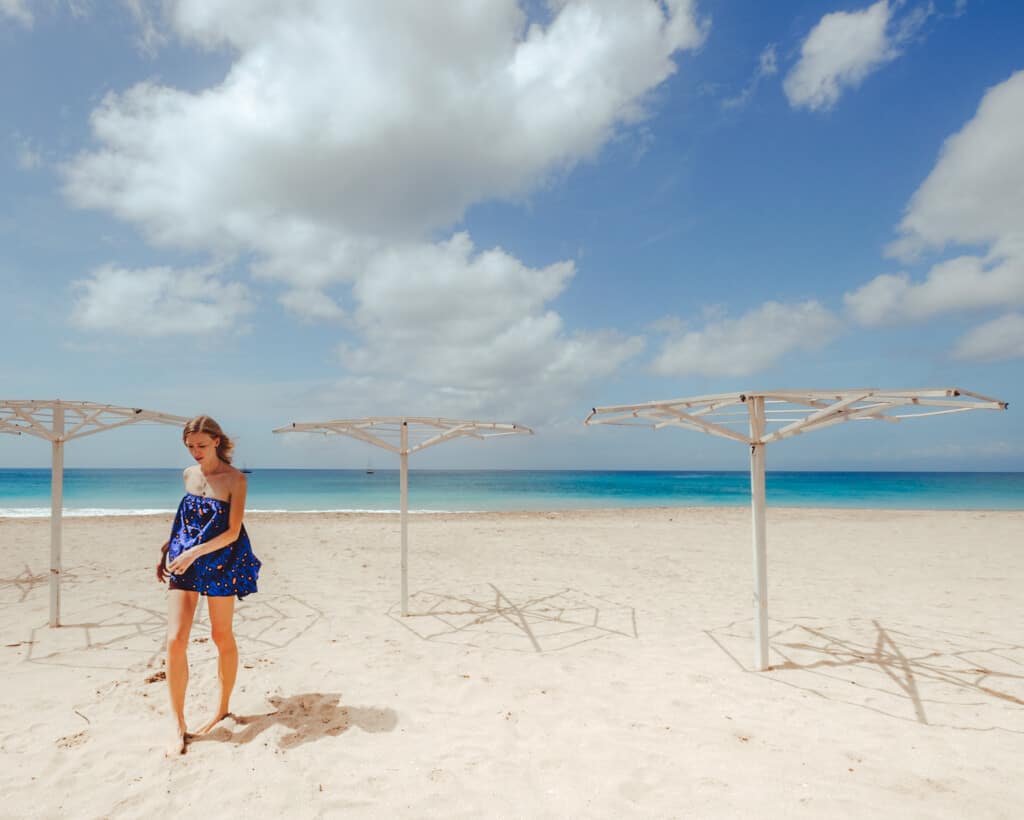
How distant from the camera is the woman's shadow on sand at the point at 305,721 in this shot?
10.5 ft

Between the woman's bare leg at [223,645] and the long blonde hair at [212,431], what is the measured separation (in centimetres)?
83

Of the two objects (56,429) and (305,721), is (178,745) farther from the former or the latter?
(56,429)

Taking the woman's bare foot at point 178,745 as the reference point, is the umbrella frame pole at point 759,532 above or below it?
above

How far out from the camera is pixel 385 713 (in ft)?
11.6

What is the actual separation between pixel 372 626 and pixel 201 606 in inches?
95.8

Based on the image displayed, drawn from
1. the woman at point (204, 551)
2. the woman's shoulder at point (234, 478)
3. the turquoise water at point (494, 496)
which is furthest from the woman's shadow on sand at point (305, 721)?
the turquoise water at point (494, 496)

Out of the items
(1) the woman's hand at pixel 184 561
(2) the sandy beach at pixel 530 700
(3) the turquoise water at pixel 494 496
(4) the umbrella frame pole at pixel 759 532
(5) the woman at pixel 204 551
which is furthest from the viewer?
(3) the turquoise water at pixel 494 496

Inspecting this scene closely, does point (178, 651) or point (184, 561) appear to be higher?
point (184, 561)

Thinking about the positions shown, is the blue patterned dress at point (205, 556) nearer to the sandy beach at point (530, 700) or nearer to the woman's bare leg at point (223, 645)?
the woman's bare leg at point (223, 645)

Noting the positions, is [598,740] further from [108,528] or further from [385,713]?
[108,528]

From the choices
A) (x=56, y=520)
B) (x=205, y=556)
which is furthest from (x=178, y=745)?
(x=56, y=520)

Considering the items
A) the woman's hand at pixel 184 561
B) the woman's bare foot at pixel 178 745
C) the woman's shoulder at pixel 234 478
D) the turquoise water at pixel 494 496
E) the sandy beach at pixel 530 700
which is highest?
the woman's shoulder at pixel 234 478

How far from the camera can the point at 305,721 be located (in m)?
3.39

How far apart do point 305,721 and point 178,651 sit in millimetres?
931
